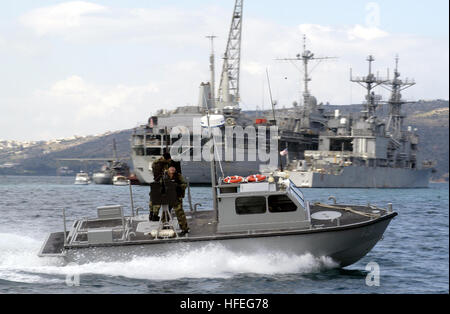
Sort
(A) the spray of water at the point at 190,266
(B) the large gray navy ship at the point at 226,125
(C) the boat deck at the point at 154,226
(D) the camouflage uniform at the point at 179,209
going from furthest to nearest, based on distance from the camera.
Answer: (B) the large gray navy ship at the point at 226,125, (D) the camouflage uniform at the point at 179,209, (C) the boat deck at the point at 154,226, (A) the spray of water at the point at 190,266

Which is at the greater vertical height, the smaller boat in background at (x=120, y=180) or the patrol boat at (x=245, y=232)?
the patrol boat at (x=245, y=232)

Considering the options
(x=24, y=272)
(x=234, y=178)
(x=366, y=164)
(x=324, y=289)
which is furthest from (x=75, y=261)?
(x=366, y=164)

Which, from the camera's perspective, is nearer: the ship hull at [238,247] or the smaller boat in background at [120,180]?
the ship hull at [238,247]

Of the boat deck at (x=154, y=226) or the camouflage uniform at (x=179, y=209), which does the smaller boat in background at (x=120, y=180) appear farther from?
the camouflage uniform at (x=179, y=209)

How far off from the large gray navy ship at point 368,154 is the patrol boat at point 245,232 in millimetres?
80574

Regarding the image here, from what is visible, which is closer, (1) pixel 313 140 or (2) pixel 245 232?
(2) pixel 245 232

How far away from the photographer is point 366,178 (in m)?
108

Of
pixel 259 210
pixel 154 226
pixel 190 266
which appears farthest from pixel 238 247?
pixel 154 226

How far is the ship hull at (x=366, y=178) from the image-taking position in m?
97.4

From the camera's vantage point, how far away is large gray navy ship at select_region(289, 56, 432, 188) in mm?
101250

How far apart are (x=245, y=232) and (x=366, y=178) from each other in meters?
94.4

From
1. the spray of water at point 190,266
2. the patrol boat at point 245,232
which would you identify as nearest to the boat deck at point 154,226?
the patrol boat at point 245,232

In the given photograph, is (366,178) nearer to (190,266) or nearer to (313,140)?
(313,140)
